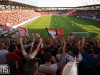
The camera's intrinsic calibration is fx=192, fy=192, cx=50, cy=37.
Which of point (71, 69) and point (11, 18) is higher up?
point (71, 69)

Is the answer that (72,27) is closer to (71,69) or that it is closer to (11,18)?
(11,18)

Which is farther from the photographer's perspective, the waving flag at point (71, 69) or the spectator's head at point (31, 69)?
the spectator's head at point (31, 69)

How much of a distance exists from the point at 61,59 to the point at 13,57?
1.48m

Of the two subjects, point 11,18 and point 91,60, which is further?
point 11,18

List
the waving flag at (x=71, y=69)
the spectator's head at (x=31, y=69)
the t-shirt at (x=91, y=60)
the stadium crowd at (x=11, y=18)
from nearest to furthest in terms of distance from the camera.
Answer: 1. the waving flag at (x=71, y=69)
2. the spectator's head at (x=31, y=69)
3. the t-shirt at (x=91, y=60)
4. the stadium crowd at (x=11, y=18)

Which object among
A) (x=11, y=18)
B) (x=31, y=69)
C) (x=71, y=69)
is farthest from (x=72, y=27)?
(x=71, y=69)

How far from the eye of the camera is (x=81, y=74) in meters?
6.55

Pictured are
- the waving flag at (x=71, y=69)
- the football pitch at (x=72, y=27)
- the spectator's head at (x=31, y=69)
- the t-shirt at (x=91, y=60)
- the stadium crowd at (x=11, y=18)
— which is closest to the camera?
the waving flag at (x=71, y=69)

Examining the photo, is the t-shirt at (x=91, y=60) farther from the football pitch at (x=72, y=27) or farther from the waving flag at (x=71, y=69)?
the football pitch at (x=72, y=27)

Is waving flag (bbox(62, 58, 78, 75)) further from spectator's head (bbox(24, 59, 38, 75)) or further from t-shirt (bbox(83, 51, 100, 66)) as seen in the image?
t-shirt (bbox(83, 51, 100, 66))

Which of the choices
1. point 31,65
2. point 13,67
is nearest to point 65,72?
point 31,65

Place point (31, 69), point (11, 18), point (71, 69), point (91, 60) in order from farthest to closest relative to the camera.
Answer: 1. point (11, 18)
2. point (91, 60)
3. point (31, 69)
4. point (71, 69)

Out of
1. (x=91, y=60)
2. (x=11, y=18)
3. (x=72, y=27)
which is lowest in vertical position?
(x=72, y=27)

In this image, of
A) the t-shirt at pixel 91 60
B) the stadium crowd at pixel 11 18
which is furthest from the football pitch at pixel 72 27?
the t-shirt at pixel 91 60
